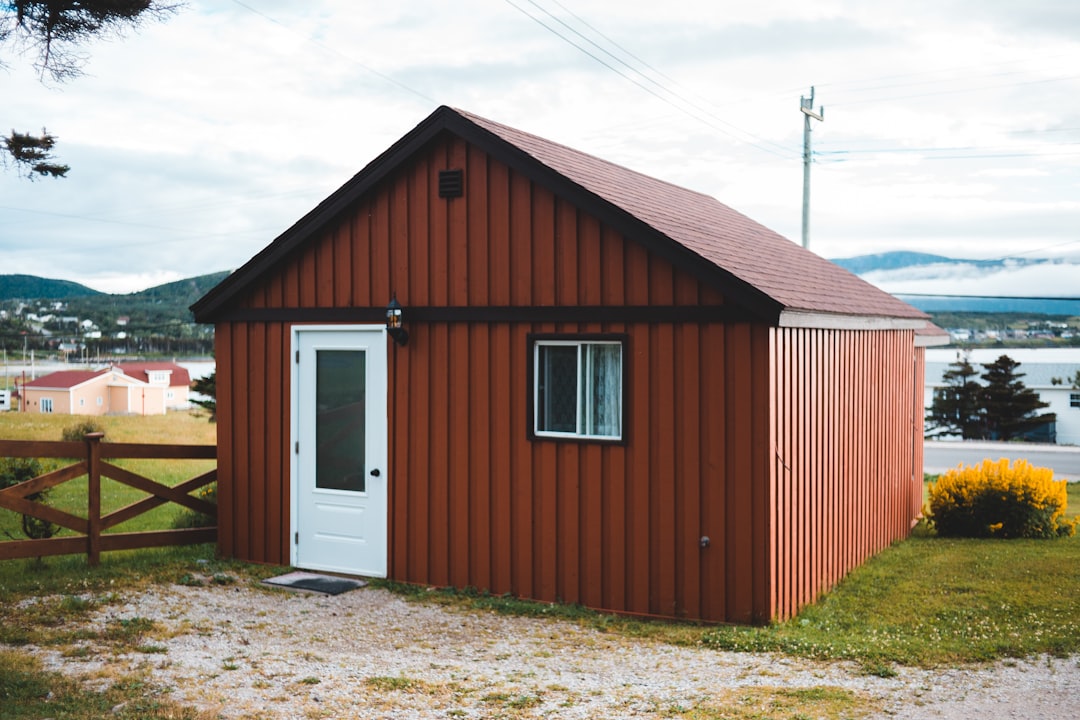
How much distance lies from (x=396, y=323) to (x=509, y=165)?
190 centimetres

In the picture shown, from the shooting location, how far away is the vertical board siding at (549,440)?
8805mm

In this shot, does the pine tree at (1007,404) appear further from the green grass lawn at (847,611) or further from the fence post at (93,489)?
the fence post at (93,489)

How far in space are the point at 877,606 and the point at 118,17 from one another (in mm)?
10409

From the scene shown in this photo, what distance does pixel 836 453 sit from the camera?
424 inches

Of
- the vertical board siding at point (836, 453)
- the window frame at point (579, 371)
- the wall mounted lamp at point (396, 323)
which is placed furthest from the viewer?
the wall mounted lamp at point (396, 323)

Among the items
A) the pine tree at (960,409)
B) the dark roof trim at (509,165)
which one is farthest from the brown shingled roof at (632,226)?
the pine tree at (960,409)

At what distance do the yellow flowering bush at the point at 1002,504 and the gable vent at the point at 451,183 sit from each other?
27.7 ft

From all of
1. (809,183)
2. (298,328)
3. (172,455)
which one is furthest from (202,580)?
(809,183)

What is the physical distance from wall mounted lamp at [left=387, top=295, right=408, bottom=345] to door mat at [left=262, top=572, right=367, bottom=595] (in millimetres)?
2437

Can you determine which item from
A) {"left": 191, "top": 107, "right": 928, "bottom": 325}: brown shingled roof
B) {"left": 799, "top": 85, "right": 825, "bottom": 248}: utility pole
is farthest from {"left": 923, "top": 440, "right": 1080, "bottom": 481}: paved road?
{"left": 191, "top": 107, "right": 928, "bottom": 325}: brown shingled roof

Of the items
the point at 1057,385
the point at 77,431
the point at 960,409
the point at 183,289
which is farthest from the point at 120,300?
the point at 1057,385

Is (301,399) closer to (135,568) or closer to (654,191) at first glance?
(135,568)

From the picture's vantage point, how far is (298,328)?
10.9 metres

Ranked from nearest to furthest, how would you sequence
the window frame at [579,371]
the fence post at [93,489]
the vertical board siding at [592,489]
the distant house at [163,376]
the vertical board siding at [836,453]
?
1. the vertical board siding at [592,489]
2. the vertical board siding at [836,453]
3. the window frame at [579,371]
4. the fence post at [93,489]
5. the distant house at [163,376]
